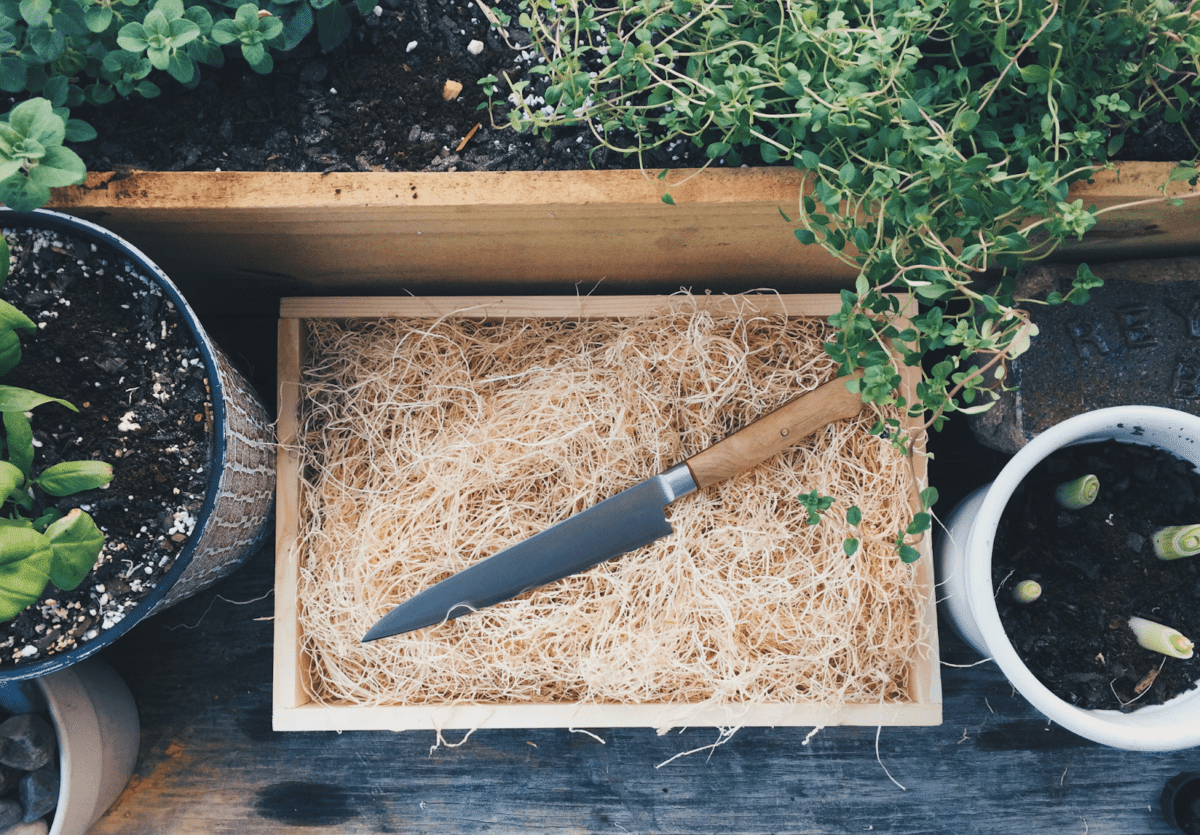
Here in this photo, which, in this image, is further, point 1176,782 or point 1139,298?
point 1176,782

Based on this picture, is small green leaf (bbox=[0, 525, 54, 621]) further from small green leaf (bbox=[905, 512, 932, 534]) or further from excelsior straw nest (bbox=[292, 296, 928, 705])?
small green leaf (bbox=[905, 512, 932, 534])

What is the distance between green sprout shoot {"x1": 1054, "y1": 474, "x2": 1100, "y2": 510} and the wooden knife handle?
0.20 m

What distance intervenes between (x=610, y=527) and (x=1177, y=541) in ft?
1.68

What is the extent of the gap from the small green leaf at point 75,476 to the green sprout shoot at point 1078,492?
778 millimetres

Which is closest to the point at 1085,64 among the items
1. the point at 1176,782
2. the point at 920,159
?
the point at 920,159

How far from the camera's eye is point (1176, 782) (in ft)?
2.92

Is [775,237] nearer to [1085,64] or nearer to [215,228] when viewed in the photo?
[1085,64]

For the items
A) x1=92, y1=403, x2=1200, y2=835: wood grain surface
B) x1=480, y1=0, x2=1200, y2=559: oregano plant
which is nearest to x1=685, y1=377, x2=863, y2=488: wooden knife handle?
x1=480, y1=0, x2=1200, y2=559: oregano plant

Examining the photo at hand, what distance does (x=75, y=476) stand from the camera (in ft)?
1.73

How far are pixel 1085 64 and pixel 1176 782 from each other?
81 cm

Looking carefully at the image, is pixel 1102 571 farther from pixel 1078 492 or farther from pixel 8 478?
pixel 8 478

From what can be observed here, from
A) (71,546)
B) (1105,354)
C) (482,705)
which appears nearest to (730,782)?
(482,705)

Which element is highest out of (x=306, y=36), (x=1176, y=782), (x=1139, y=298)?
(x=306, y=36)

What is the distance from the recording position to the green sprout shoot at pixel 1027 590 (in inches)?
27.1
